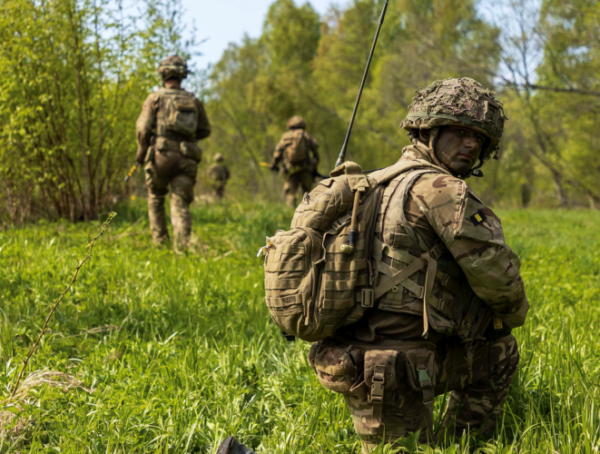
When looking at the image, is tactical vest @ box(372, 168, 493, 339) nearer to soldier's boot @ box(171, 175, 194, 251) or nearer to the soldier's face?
the soldier's face

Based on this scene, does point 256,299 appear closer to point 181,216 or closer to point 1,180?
point 181,216

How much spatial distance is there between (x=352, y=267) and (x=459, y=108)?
0.86m

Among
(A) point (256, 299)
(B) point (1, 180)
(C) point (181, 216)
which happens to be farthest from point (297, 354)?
(B) point (1, 180)

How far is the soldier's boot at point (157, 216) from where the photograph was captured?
7.54 m

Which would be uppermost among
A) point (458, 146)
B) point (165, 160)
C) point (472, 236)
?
point (458, 146)

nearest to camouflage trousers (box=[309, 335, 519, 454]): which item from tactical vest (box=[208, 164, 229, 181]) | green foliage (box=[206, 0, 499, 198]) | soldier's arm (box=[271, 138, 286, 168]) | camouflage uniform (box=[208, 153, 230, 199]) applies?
soldier's arm (box=[271, 138, 286, 168])

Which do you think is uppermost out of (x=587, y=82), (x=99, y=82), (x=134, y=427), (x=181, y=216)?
(x=587, y=82)

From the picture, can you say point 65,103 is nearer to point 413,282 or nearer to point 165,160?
point 165,160

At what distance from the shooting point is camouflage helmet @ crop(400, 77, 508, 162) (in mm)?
2418

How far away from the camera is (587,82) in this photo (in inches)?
626

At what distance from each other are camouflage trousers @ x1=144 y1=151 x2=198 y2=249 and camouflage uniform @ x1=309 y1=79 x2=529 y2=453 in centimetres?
512

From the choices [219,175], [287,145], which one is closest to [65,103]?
[287,145]

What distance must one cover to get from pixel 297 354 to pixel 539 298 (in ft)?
8.35

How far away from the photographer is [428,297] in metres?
2.30
